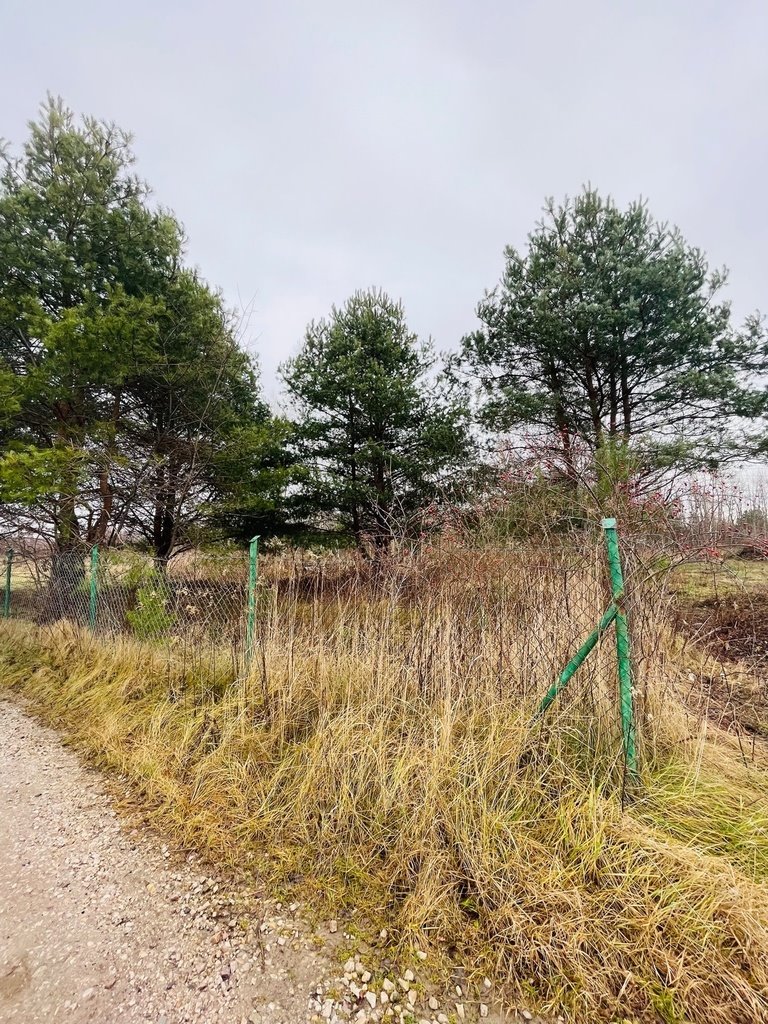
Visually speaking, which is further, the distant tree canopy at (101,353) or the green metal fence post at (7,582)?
the green metal fence post at (7,582)

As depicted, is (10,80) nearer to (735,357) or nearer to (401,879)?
(401,879)

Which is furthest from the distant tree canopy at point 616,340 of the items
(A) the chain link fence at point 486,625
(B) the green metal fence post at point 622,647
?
(B) the green metal fence post at point 622,647

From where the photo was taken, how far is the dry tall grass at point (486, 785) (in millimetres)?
1458

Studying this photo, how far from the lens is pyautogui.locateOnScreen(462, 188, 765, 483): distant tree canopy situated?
8.20 meters

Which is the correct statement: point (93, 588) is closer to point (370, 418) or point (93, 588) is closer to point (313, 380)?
point (313, 380)

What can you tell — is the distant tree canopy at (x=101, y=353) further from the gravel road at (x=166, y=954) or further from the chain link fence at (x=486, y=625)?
the gravel road at (x=166, y=954)

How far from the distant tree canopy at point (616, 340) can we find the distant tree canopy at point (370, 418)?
1.47 metres

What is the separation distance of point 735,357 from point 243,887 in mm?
11275

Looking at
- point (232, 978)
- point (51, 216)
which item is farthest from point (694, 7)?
point (232, 978)

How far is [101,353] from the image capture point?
5934 mm

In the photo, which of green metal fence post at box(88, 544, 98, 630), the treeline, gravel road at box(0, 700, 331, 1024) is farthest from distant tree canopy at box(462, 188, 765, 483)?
gravel road at box(0, 700, 331, 1024)

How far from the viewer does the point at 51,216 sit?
6.61 m

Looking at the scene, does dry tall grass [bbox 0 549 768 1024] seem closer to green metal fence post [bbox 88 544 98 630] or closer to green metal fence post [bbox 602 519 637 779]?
green metal fence post [bbox 602 519 637 779]

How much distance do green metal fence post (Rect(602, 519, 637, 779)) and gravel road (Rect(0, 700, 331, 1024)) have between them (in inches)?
62.8
